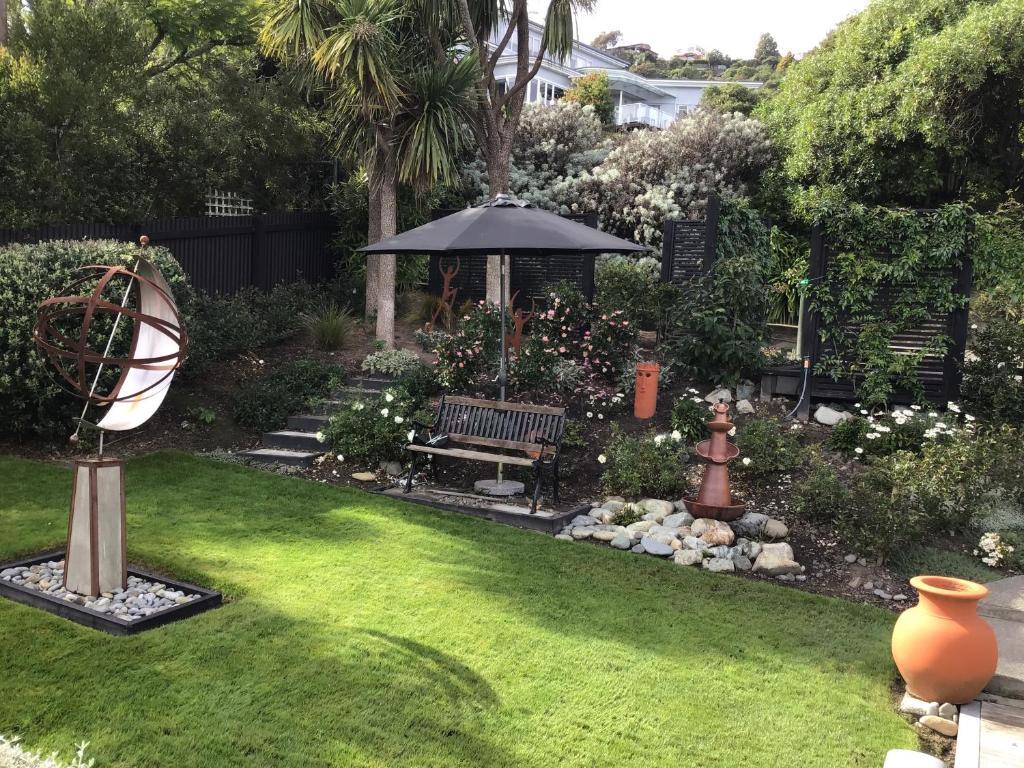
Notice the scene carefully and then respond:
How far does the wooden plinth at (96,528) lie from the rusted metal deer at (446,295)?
7.38m

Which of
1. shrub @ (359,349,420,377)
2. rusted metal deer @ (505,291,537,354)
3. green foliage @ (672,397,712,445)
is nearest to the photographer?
green foliage @ (672,397,712,445)

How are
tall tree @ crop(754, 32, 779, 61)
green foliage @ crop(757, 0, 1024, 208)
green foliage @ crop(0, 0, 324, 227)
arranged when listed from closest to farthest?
1. green foliage @ crop(0, 0, 324, 227)
2. green foliage @ crop(757, 0, 1024, 208)
3. tall tree @ crop(754, 32, 779, 61)

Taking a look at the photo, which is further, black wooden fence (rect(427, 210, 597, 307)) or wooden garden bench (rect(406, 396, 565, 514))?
black wooden fence (rect(427, 210, 597, 307))

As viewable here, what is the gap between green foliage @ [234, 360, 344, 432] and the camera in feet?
29.4

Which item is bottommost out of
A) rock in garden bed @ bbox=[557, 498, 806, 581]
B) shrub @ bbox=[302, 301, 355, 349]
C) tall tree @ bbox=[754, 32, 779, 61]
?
rock in garden bed @ bbox=[557, 498, 806, 581]

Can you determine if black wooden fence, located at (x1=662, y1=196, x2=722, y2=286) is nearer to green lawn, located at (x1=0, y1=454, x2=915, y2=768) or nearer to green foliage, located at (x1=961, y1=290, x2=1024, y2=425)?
green foliage, located at (x1=961, y1=290, x2=1024, y2=425)

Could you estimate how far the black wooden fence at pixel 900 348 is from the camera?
26.5 feet

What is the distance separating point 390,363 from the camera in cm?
983

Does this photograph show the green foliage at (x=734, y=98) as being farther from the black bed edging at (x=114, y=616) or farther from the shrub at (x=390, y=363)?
the black bed edging at (x=114, y=616)

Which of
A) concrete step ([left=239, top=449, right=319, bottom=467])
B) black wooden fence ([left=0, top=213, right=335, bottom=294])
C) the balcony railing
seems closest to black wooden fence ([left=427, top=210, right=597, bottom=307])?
black wooden fence ([left=0, top=213, right=335, bottom=294])

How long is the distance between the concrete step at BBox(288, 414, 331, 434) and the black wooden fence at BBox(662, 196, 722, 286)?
13.7 feet

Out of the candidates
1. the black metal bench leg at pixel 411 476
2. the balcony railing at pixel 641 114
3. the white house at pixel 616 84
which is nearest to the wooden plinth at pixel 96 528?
the black metal bench leg at pixel 411 476

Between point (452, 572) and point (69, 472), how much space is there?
13.1 feet

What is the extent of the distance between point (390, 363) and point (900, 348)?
5.46 m
